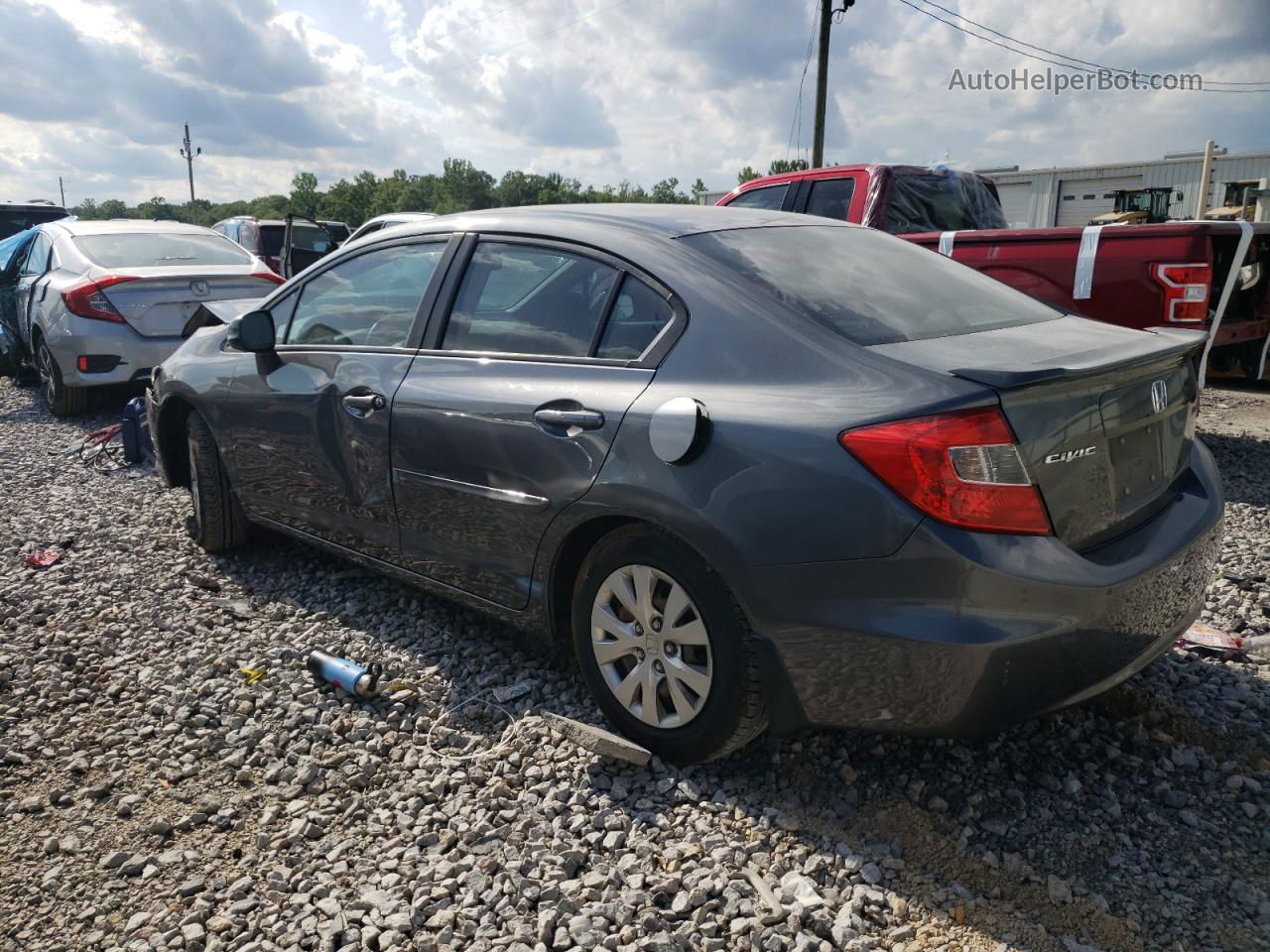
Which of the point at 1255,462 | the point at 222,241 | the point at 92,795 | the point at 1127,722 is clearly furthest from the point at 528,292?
the point at 222,241

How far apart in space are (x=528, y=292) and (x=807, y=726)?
1650 mm

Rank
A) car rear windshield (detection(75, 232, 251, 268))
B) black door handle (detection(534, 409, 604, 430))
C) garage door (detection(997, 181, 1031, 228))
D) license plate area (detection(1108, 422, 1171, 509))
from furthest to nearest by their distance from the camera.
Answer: garage door (detection(997, 181, 1031, 228))
car rear windshield (detection(75, 232, 251, 268))
black door handle (detection(534, 409, 604, 430))
license plate area (detection(1108, 422, 1171, 509))

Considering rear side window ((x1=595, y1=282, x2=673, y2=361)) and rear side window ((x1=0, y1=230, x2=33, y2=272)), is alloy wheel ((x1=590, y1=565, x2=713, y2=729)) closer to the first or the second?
rear side window ((x1=595, y1=282, x2=673, y2=361))

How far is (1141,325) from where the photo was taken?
5.99 meters

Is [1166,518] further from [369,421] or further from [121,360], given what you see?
[121,360]

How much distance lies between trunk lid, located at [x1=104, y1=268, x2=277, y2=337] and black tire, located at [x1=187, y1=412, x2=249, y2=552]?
145 inches

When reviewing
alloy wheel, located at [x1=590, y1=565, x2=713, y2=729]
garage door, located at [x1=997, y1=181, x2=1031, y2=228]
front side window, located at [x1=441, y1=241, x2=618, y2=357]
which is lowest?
alloy wheel, located at [x1=590, y1=565, x2=713, y2=729]

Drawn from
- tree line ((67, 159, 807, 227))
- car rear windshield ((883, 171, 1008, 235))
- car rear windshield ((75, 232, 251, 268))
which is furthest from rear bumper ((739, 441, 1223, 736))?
tree line ((67, 159, 807, 227))

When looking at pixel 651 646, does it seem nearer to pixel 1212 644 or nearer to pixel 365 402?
pixel 365 402

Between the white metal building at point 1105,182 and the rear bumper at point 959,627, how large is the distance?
3640 centimetres

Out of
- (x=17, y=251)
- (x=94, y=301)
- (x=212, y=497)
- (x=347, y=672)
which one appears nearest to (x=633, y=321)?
(x=347, y=672)

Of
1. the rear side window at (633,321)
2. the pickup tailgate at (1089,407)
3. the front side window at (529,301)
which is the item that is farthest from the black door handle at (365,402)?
the pickup tailgate at (1089,407)

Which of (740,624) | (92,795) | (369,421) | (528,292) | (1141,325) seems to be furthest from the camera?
(1141,325)

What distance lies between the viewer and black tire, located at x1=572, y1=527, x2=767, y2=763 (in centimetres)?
262
